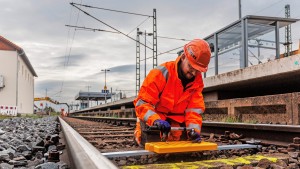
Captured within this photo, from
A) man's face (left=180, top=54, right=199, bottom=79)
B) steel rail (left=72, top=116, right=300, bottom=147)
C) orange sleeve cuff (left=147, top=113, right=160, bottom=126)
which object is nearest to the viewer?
orange sleeve cuff (left=147, top=113, right=160, bottom=126)

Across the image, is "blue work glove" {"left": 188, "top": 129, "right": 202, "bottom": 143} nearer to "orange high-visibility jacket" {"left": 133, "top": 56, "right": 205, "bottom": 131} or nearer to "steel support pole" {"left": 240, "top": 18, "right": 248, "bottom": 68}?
"orange high-visibility jacket" {"left": 133, "top": 56, "right": 205, "bottom": 131}

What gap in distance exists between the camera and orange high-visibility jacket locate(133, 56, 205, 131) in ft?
11.5

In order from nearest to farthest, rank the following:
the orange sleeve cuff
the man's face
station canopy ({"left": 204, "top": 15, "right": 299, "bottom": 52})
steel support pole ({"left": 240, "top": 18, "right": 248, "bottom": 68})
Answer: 1. the orange sleeve cuff
2. the man's face
3. steel support pole ({"left": 240, "top": 18, "right": 248, "bottom": 68})
4. station canopy ({"left": 204, "top": 15, "right": 299, "bottom": 52})

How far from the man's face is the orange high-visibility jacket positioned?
89 mm

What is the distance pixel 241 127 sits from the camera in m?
4.83

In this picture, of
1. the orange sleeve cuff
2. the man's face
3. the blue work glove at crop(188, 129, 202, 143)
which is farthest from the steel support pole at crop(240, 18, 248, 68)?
the orange sleeve cuff

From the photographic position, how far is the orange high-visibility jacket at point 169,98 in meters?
3.51

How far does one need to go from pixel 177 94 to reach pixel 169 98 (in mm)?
131

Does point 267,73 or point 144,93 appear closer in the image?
point 144,93

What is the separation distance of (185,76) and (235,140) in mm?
1535

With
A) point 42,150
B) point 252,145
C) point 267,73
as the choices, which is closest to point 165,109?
point 252,145

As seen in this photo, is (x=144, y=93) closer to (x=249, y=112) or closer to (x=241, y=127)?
(x=241, y=127)

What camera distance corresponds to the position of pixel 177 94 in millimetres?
3693

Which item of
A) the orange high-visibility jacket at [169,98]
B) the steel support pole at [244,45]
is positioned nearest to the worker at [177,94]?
the orange high-visibility jacket at [169,98]
